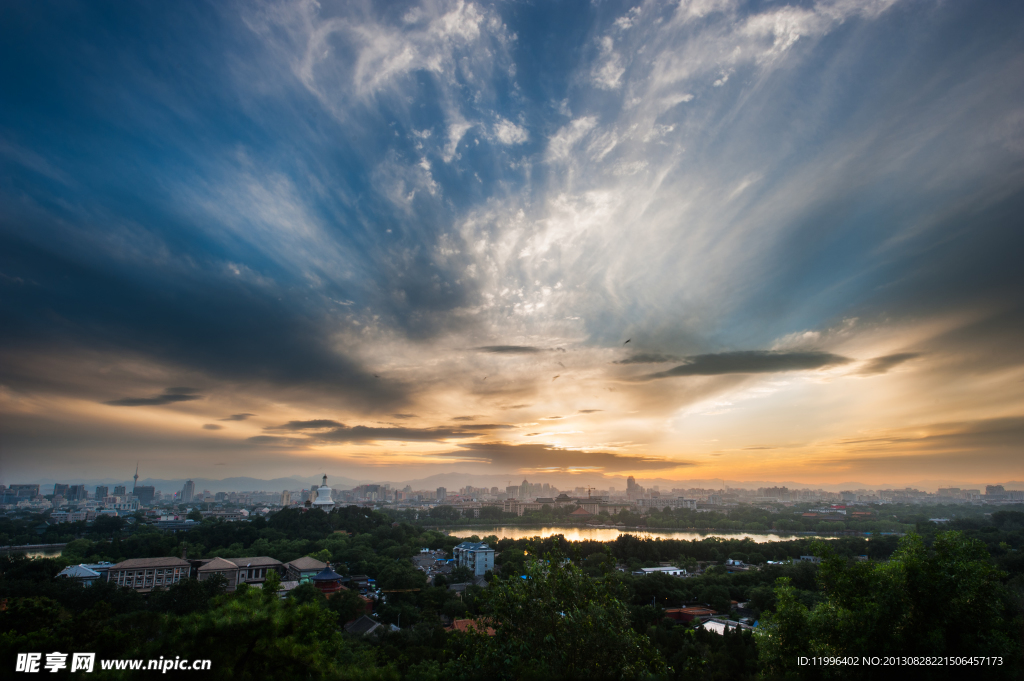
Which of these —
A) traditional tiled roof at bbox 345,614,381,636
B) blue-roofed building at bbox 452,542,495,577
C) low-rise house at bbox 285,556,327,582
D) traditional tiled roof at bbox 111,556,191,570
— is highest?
traditional tiled roof at bbox 345,614,381,636

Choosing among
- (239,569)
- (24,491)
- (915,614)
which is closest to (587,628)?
(915,614)

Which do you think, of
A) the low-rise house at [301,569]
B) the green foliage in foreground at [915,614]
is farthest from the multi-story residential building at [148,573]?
the green foliage in foreground at [915,614]

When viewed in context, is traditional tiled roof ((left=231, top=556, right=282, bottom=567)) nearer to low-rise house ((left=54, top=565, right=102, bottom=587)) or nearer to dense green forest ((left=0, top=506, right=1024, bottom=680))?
low-rise house ((left=54, top=565, right=102, bottom=587))

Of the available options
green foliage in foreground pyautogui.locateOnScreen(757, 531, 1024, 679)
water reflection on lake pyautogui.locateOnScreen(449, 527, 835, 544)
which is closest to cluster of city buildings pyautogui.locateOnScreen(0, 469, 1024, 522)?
water reflection on lake pyautogui.locateOnScreen(449, 527, 835, 544)

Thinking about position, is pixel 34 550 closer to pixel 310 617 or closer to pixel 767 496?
pixel 310 617

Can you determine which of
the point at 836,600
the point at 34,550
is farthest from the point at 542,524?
the point at 836,600
